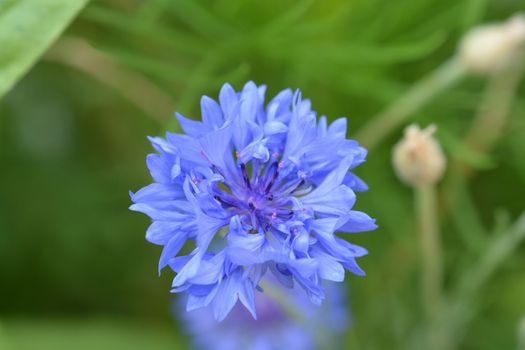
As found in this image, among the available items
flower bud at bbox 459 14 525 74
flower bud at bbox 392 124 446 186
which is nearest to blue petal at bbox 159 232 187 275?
flower bud at bbox 392 124 446 186

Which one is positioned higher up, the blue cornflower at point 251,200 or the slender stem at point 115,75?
the slender stem at point 115,75

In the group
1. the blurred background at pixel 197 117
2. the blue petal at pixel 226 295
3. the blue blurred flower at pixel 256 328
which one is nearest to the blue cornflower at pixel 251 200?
the blue petal at pixel 226 295

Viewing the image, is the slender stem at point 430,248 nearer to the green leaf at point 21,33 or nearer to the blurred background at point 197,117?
the blurred background at point 197,117

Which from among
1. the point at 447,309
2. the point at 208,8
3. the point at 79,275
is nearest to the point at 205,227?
the point at 447,309

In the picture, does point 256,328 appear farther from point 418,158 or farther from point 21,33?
point 21,33

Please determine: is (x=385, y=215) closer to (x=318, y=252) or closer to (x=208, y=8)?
(x=208, y=8)
